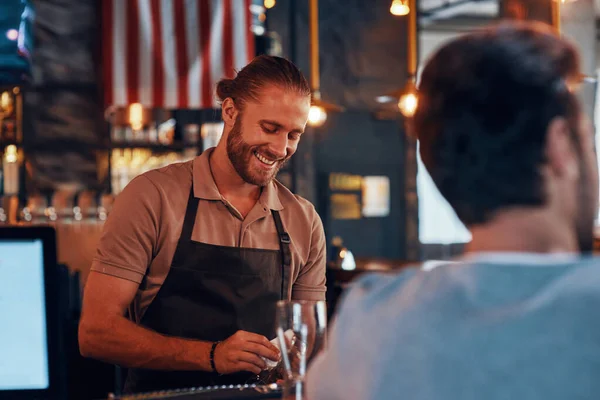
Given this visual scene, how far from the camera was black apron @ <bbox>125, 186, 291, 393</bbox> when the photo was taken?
1920mm

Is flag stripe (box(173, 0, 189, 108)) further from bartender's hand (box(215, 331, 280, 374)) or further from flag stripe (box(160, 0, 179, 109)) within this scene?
bartender's hand (box(215, 331, 280, 374))

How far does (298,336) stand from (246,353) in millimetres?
523

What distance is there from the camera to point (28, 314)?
61.4 inches

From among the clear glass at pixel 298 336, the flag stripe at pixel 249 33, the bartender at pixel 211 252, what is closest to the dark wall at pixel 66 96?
the flag stripe at pixel 249 33

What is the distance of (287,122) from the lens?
6.69 ft

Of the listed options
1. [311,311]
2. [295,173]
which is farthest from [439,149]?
[295,173]

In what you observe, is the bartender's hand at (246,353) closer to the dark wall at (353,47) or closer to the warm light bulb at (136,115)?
the warm light bulb at (136,115)

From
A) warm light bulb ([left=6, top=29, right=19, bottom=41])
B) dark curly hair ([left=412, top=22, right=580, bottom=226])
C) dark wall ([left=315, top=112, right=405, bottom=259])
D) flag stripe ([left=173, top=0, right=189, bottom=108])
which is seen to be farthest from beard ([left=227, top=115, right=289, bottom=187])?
dark wall ([left=315, top=112, right=405, bottom=259])

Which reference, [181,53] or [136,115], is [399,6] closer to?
[181,53]

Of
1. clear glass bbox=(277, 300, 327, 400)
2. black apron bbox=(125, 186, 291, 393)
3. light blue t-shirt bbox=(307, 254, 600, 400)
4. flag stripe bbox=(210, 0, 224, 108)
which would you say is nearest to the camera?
light blue t-shirt bbox=(307, 254, 600, 400)

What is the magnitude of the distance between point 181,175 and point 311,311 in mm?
994

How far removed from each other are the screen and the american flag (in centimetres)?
457

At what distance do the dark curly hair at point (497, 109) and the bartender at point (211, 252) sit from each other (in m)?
1.02

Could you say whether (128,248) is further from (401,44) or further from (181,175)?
(401,44)
